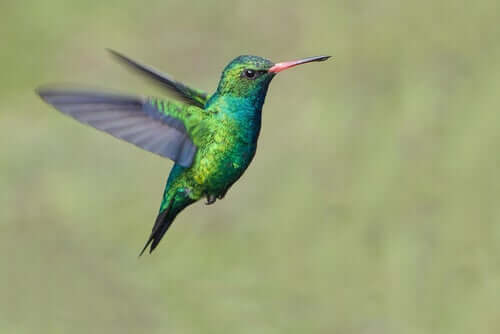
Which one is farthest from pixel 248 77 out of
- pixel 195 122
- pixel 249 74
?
pixel 195 122

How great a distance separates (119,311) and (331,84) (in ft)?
7.97

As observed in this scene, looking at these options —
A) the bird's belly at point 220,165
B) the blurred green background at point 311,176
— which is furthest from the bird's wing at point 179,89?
the blurred green background at point 311,176

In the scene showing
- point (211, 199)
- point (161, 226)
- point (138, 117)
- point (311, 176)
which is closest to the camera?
point (138, 117)

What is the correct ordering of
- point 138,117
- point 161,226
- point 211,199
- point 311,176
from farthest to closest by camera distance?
point 311,176, point 161,226, point 211,199, point 138,117

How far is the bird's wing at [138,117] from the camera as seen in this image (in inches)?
79.7

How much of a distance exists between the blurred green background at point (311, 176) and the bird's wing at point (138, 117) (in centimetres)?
300

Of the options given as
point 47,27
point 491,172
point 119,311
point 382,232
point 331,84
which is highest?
point 47,27

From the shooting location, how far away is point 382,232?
5500mm

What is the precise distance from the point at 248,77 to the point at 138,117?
34cm

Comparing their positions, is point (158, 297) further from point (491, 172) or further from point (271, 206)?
point (491, 172)

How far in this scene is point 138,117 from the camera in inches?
87.9

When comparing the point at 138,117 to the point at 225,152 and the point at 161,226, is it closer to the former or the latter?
the point at 225,152

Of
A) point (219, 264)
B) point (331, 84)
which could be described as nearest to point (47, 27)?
point (331, 84)

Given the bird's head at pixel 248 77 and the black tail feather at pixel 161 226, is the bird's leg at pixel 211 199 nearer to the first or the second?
the black tail feather at pixel 161 226
